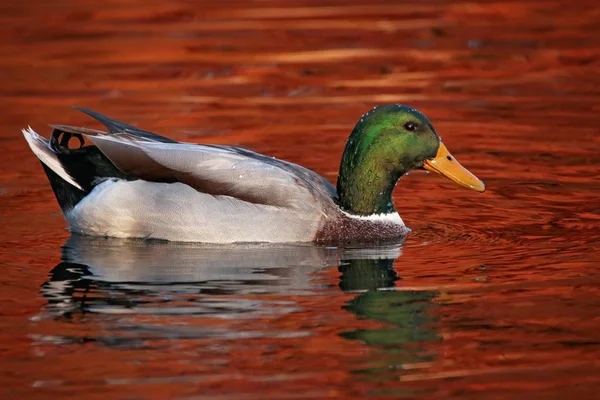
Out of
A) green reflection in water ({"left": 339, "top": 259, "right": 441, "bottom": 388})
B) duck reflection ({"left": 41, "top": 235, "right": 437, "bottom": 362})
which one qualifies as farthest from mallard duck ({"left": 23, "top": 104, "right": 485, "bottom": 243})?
green reflection in water ({"left": 339, "top": 259, "right": 441, "bottom": 388})

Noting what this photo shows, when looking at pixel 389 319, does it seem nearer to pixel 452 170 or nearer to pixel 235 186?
pixel 235 186

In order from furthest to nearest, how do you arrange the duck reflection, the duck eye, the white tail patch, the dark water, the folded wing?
1. the white tail patch
2. the duck eye
3. the folded wing
4. the duck reflection
5. the dark water

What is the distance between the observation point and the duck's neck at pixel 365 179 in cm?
945

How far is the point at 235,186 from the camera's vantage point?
9.12m

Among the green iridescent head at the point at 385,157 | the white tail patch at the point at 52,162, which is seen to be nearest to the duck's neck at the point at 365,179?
the green iridescent head at the point at 385,157

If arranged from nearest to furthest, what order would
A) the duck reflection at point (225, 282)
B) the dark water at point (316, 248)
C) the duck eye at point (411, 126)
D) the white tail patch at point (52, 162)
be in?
1. the dark water at point (316, 248)
2. the duck reflection at point (225, 282)
3. the duck eye at point (411, 126)
4. the white tail patch at point (52, 162)

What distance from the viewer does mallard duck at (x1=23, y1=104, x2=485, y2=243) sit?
9156 mm

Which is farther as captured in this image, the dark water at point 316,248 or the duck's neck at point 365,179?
the duck's neck at point 365,179

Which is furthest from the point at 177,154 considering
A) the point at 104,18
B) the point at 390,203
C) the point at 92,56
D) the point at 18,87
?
the point at 104,18

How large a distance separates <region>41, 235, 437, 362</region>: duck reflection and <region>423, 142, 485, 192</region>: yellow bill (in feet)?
2.13

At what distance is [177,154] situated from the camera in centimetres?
922

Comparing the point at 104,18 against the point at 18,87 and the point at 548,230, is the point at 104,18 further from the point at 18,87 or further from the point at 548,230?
the point at 548,230

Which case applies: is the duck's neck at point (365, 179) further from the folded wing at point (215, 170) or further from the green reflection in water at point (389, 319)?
the green reflection in water at point (389, 319)

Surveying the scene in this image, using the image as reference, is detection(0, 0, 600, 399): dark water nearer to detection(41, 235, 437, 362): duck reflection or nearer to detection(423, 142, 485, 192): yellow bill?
detection(41, 235, 437, 362): duck reflection
